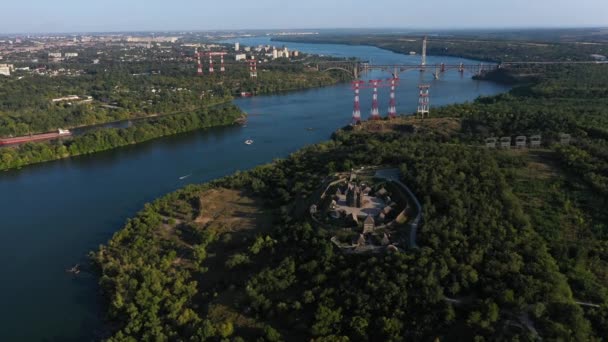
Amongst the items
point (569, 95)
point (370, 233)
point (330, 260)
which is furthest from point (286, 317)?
point (569, 95)

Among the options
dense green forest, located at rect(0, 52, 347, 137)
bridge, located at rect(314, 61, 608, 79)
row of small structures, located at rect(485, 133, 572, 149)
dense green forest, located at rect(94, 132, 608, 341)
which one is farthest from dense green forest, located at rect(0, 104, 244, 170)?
bridge, located at rect(314, 61, 608, 79)

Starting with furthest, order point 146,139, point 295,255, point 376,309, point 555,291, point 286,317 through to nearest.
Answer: point 146,139
point 295,255
point 286,317
point 376,309
point 555,291

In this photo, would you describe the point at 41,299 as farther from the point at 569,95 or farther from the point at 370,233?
the point at 569,95

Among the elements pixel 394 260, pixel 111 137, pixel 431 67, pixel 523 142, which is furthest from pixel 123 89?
pixel 394 260

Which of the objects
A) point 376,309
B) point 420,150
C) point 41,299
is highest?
point 420,150

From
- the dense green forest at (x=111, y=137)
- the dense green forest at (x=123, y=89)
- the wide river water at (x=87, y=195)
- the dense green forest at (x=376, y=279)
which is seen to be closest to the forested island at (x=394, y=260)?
the dense green forest at (x=376, y=279)

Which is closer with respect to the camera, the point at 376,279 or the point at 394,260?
the point at 376,279

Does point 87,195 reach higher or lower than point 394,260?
lower

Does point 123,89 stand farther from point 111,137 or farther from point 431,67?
point 431,67
